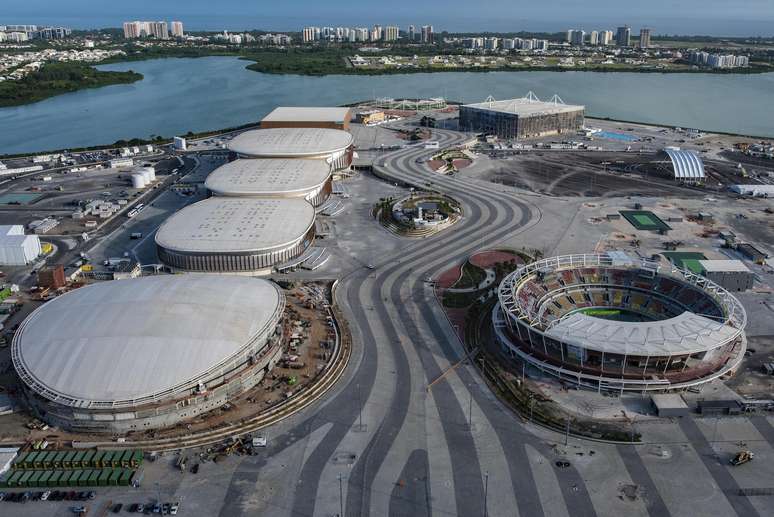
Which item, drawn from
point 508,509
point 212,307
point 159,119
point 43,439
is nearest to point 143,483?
point 43,439

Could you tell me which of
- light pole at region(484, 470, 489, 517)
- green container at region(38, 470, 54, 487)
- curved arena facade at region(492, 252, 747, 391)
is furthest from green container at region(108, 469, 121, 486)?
curved arena facade at region(492, 252, 747, 391)

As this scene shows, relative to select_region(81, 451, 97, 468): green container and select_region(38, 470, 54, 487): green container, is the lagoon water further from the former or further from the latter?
select_region(38, 470, 54, 487): green container

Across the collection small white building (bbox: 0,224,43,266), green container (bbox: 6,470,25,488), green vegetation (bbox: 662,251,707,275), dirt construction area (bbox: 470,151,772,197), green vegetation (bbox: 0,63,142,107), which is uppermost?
green vegetation (bbox: 0,63,142,107)

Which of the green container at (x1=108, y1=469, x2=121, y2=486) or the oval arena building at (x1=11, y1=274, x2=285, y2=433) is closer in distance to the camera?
the green container at (x1=108, y1=469, x2=121, y2=486)

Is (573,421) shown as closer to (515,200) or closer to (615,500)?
(615,500)

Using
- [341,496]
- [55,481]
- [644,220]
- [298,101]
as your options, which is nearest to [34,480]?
[55,481]

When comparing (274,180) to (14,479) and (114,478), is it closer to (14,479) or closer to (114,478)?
(114,478)

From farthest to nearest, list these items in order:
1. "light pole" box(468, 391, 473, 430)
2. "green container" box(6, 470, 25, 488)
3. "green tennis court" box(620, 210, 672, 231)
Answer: "green tennis court" box(620, 210, 672, 231), "light pole" box(468, 391, 473, 430), "green container" box(6, 470, 25, 488)
